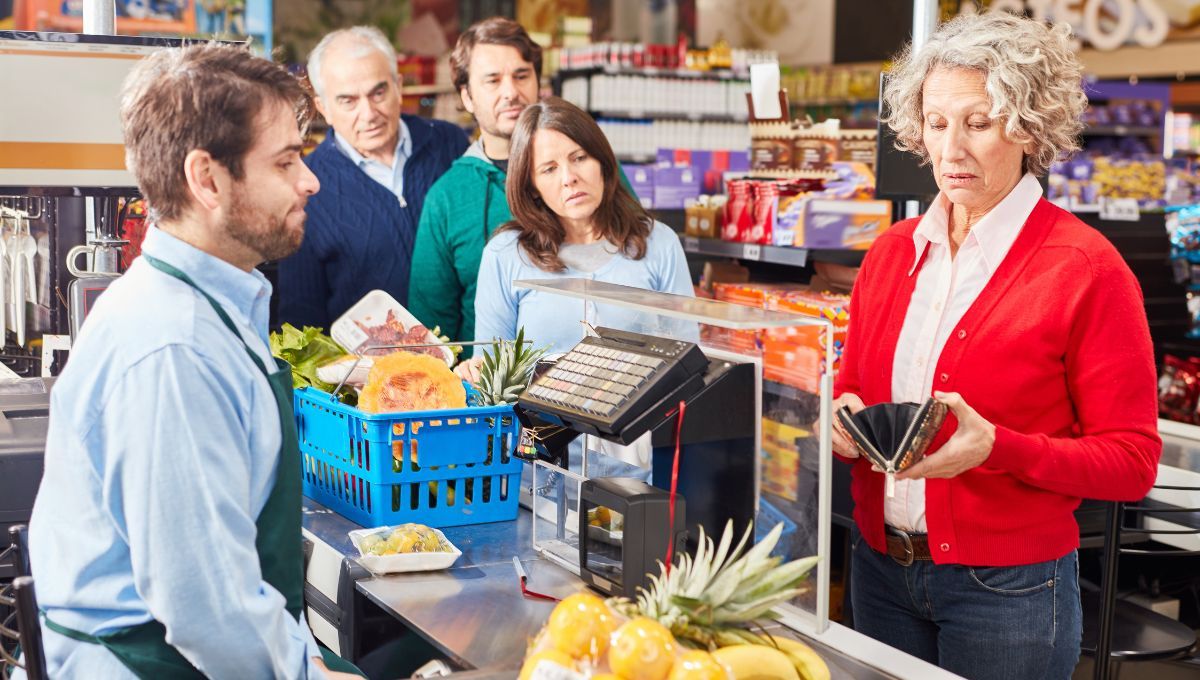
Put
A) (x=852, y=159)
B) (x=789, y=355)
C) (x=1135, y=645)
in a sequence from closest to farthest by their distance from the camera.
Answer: (x=789, y=355) → (x=1135, y=645) → (x=852, y=159)

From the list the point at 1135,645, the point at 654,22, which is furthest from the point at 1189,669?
the point at 654,22

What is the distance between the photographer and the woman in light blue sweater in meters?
3.23

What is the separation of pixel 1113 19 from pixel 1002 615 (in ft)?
31.8

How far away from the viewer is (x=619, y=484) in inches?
78.5

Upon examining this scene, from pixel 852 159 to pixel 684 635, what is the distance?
326 centimetres

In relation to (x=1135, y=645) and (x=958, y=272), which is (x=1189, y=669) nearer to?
(x=1135, y=645)

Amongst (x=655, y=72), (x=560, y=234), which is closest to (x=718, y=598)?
(x=560, y=234)

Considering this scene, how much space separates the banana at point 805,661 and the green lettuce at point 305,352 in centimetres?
142

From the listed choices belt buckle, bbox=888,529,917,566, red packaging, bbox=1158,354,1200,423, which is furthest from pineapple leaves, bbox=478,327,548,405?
red packaging, bbox=1158,354,1200,423

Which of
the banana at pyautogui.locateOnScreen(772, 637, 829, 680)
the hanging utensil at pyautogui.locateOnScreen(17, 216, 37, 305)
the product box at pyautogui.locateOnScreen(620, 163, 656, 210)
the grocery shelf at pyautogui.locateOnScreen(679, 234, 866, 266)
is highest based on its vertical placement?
the product box at pyautogui.locateOnScreen(620, 163, 656, 210)

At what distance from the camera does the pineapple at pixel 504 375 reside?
2625 mm

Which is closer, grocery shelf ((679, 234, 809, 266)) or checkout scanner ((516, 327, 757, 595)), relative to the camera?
checkout scanner ((516, 327, 757, 595))

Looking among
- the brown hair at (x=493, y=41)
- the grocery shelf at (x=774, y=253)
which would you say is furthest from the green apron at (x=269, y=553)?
the grocery shelf at (x=774, y=253)

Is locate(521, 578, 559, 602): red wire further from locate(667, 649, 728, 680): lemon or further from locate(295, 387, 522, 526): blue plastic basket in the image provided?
locate(667, 649, 728, 680): lemon
